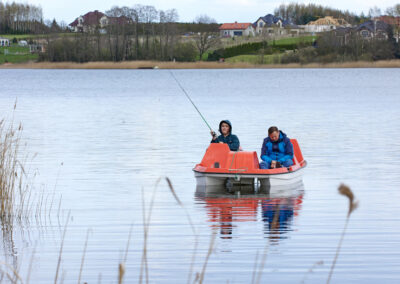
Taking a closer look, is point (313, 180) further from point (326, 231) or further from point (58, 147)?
point (58, 147)

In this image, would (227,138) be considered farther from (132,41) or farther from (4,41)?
(4,41)

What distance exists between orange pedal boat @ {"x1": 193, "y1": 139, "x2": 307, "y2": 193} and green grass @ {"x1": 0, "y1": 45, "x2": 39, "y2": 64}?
10239 cm

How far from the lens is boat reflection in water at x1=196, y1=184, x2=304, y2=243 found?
10367 millimetres

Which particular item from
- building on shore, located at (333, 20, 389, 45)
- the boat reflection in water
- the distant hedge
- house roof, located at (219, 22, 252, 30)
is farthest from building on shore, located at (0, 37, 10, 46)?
the boat reflection in water

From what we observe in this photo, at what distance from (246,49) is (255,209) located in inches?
3826

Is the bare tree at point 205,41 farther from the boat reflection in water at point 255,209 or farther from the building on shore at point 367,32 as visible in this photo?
the boat reflection in water at point 255,209

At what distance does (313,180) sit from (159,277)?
7.40 meters

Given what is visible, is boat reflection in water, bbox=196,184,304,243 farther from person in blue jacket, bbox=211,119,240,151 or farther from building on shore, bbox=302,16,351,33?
building on shore, bbox=302,16,351,33

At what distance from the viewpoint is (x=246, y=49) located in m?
108

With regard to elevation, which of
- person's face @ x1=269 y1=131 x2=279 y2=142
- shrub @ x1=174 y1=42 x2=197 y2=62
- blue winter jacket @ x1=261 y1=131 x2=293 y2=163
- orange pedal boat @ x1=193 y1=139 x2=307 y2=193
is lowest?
shrub @ x1=174 y1=42 x2=197 y2=62

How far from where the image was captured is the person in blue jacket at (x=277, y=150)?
13438 mm

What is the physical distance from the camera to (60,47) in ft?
351

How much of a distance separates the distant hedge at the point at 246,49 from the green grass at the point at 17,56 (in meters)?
26.0

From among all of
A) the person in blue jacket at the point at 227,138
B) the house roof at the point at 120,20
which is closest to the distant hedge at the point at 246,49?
the house roof at the point at 120,20
